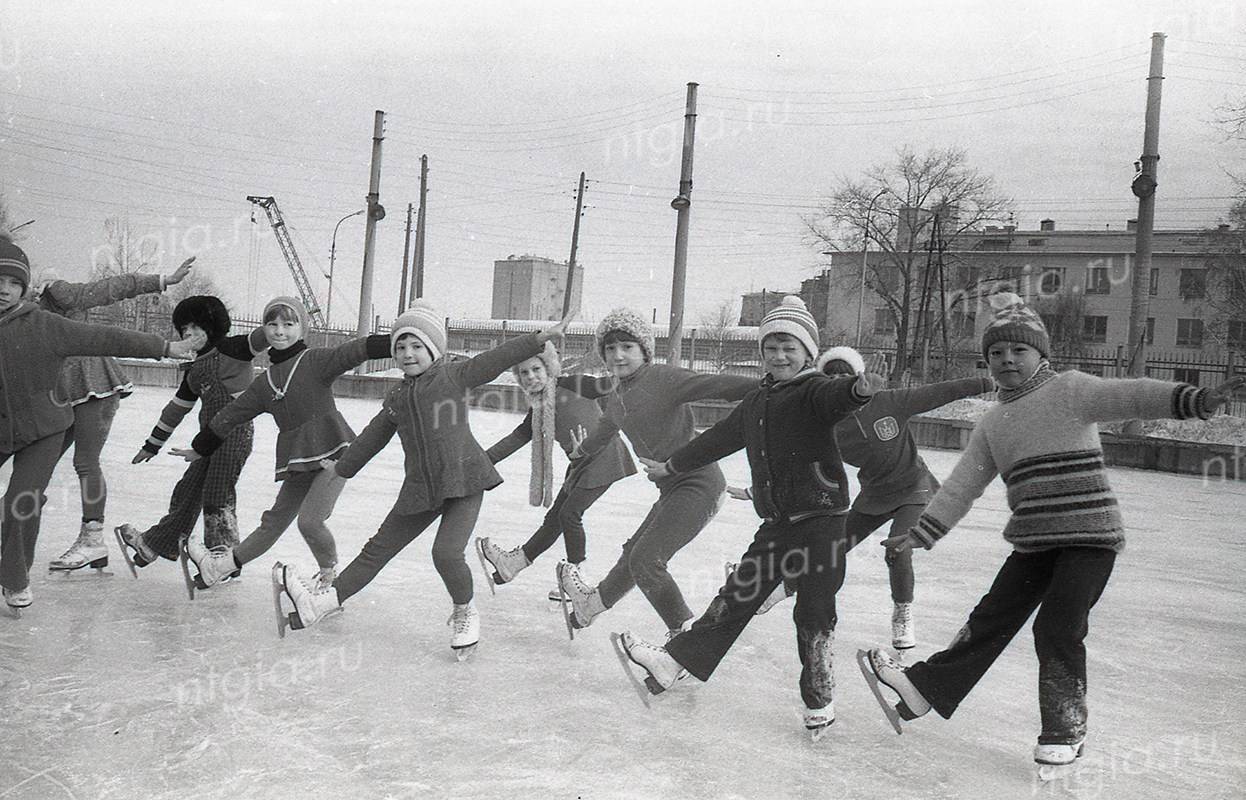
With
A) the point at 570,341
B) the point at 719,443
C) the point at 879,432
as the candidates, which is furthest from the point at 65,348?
the point at 570,341

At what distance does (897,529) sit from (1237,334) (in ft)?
92.9

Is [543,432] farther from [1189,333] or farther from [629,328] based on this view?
[1189,333]

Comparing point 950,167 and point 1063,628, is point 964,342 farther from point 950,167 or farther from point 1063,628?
point 1063,628

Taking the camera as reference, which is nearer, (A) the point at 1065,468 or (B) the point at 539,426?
(A) the point at 1065,468

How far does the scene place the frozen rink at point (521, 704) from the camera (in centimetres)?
259

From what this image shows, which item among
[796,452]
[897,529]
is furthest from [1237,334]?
[796,452]

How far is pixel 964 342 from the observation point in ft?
93.0

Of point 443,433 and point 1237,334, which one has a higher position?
point 1237,334

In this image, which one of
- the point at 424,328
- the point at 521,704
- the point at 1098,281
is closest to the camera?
the point at 521,704

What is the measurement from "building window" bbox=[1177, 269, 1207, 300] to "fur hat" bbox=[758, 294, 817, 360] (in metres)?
30.1

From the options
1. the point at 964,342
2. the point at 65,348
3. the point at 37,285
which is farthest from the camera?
the point at 964,342

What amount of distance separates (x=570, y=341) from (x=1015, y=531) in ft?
69.9

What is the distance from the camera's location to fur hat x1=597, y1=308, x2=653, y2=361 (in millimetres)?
4234

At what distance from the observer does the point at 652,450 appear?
4.08 meters
